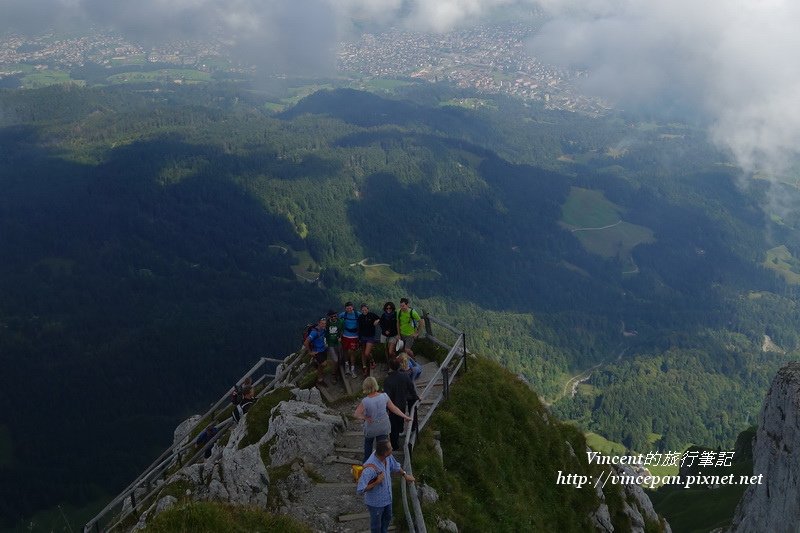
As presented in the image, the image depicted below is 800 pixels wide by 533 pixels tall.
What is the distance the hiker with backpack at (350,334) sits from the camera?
2638 cm

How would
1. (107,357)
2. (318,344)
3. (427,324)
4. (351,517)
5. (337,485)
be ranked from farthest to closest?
(107,357) → (427,324) → (318,344) → (337,485) → (351,517)

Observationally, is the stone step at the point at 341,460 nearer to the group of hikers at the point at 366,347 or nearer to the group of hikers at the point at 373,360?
the group of hikers at the point at 373,360

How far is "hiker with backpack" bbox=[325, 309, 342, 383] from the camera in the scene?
2662 cm

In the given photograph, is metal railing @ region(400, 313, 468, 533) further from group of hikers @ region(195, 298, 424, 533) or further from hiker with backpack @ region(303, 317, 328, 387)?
hiker with backpack @ region(303, 317, 328, 387)

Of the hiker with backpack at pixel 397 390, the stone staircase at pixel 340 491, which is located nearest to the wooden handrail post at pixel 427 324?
the stone staircase at pixel 340 491

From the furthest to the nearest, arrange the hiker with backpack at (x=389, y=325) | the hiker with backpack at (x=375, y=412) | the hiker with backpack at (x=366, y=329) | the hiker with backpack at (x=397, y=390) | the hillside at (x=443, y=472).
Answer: the hiker with backpack at (x=366, y=329) < the hiker with backpack at (x=389, y=325) < the hiker with backpack at (x=397, y=390) < the hillside at (x=443, y=472) < the hiker with backpack at (x=375, y=412)

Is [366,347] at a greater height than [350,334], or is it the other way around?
[350,334]

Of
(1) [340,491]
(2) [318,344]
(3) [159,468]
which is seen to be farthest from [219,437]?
(1) [340,491]

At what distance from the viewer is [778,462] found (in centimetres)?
2916

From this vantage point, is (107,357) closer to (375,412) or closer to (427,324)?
(427,324)

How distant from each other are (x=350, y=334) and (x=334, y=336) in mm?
759

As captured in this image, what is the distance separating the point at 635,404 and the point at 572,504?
469 feet

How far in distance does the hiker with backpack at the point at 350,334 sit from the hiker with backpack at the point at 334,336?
256mm

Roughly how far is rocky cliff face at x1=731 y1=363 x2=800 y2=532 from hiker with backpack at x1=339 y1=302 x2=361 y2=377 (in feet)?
70.4
